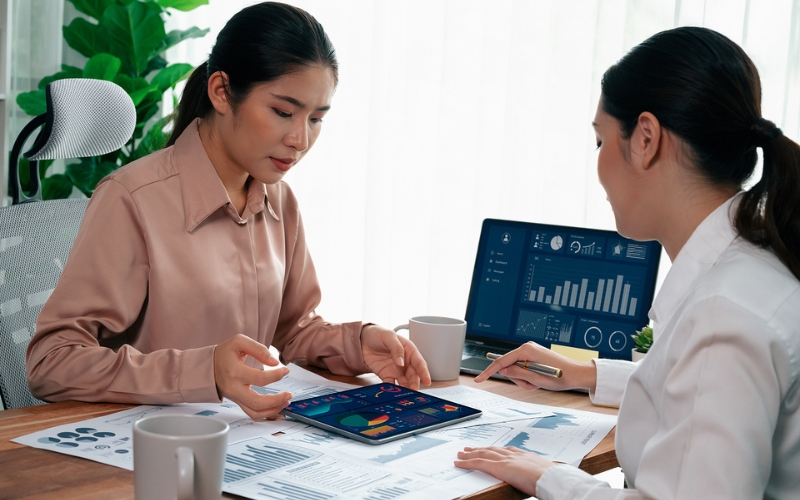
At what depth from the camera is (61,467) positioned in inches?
36.3

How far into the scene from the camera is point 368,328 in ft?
4.72

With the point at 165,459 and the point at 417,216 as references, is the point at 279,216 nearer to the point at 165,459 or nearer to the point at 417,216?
the point at 165,459

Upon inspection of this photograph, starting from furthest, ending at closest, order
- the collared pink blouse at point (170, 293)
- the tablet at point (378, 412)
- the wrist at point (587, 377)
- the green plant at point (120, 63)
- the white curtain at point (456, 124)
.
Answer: the green plant at point (120, 63) → the white curtain at point (456, 124) → the wrist at point (587, 377) → the collared pink blouse at point (170, 293) → the tablet at point (378, 412)

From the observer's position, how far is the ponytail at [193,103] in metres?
1.54

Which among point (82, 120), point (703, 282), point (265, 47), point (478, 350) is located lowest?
point (478, 350)

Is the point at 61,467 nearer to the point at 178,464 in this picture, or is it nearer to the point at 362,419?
the point at 178,464

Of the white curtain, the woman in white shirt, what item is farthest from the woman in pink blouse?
the white curtain

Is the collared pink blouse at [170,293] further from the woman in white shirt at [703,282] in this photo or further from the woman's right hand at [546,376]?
the woman in white shirt at [703,282]

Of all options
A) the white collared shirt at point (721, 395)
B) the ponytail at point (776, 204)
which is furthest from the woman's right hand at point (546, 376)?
the ponytail at point (776, 204)

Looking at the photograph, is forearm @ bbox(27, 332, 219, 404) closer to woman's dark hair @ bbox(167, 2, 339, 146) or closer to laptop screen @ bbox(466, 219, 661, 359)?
woman's dark hair @ bbox(167, 2, 339, 146)

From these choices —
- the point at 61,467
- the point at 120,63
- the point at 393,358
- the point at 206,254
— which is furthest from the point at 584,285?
the point at 120,63

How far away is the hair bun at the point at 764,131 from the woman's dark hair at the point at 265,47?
29.8 inches

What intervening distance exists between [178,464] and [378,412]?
461mm

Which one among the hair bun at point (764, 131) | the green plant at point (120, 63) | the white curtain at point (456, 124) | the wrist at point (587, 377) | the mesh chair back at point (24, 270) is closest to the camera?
the hair bun at point (764, 131)
